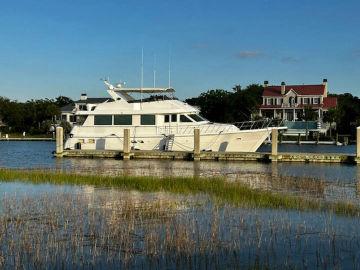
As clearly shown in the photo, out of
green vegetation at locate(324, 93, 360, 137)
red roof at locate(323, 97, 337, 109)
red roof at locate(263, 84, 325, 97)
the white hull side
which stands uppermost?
red roof at locate(263, 84, 325, 97)

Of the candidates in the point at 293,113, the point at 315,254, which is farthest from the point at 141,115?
the point at 293,113

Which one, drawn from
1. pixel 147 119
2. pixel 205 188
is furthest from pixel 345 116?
pixel 205 188

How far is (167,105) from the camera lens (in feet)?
130

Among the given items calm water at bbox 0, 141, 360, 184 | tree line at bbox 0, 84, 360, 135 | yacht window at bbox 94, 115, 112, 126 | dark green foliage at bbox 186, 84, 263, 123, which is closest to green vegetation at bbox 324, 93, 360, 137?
tree line at bbox 0, 84, 360, 135

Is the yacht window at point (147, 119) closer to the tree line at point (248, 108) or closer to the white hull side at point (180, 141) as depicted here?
the white hull side at point (180, 141)

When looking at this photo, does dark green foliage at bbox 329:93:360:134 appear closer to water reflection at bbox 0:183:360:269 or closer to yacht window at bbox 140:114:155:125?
yacht window at bbox 140:114:155:125

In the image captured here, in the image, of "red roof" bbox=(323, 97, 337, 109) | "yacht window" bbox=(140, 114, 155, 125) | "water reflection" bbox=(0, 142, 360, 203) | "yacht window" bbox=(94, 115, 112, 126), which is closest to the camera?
"water reflection" bbox=(0, 142, 360, 203)

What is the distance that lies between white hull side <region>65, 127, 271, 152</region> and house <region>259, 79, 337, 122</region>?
134 feet

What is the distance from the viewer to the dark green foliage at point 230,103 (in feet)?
277

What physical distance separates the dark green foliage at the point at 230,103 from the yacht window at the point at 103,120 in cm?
4101

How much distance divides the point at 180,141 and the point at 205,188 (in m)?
20.0

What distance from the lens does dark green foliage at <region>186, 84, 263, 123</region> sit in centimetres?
8444

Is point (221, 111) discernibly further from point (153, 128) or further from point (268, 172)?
point (268, 172)

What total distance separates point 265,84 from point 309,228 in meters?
78.8
